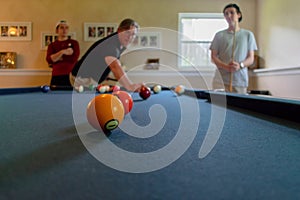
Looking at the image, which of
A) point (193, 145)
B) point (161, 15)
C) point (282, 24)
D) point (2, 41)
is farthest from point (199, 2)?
point (193, 145)

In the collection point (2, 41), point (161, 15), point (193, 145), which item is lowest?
point (193, 145)

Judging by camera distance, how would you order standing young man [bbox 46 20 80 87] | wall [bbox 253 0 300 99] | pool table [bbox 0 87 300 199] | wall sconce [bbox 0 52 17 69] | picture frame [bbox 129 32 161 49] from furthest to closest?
picture frame [bbox 129 32 161 49] → wall sconce [bbox 0 52 17 69] → standing young man [bbox 46 20 80 87] → wall [bbox 253 0 300 99] → pool table [bbox 0 87 300 199]

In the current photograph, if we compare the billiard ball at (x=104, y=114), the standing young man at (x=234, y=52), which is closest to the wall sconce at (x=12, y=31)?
the standing young man at (x=234, y=52)

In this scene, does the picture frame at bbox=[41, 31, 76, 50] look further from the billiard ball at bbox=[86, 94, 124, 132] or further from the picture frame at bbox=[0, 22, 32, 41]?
the billiard ball at bbox=[86, 94, 124, 132]

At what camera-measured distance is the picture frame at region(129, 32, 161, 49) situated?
4660 millimetres

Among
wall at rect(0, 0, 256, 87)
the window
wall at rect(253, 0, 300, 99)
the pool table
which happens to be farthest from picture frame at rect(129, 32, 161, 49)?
the pool table

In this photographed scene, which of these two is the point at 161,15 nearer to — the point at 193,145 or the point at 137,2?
the point at 137,2

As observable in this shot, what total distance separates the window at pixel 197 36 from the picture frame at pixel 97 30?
1.10 meters

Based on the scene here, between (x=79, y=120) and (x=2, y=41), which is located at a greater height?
(x=2, y=41)

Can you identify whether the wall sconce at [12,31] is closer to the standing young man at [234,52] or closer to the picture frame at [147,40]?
the picture frame at [147,40]

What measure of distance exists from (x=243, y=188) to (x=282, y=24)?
384 cm

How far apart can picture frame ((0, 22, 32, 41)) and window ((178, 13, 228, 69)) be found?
244cm

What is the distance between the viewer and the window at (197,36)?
468cm

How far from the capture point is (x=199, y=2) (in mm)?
4637
